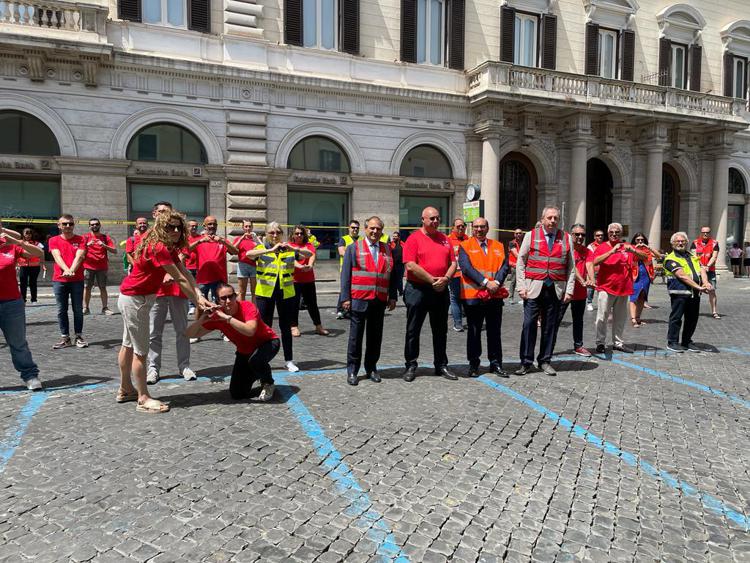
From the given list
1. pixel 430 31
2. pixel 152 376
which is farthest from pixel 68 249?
pixel 430 31

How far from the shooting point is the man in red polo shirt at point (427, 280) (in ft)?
21.1

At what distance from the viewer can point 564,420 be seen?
5.17 metres

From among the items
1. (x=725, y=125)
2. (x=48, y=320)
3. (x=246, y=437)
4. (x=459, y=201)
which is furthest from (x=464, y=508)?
(x=725, y=125)

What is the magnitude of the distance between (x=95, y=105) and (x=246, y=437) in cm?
1423

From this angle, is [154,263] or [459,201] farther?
[459,201]

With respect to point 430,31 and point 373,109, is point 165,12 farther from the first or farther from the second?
point 430,31

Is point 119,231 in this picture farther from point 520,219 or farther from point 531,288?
point 520,219

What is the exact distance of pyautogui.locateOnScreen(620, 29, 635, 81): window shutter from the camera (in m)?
22.7

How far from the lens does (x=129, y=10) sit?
15.9 metres

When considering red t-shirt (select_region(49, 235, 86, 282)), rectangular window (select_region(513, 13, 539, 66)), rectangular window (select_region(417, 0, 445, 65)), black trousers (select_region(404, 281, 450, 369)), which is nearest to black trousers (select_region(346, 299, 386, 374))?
black trousers (select_region(404, 281, 450, 369))

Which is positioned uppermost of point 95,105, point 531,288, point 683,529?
point 95,105

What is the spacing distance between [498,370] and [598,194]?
66.1 feet

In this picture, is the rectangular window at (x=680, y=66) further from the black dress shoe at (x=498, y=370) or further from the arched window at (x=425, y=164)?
the black dress shoe at (x=498, y=370)

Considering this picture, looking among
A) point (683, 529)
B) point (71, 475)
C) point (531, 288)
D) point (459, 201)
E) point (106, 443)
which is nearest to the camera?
point (683, 529)
